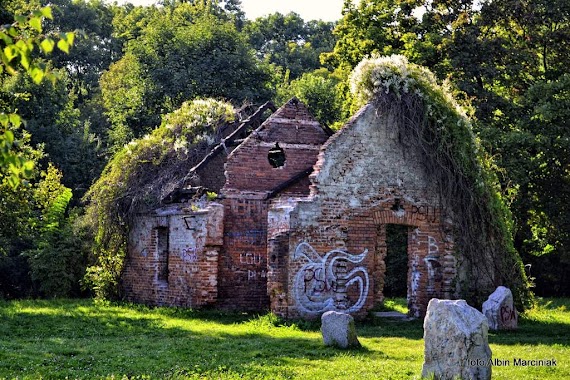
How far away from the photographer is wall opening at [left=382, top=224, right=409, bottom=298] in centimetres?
2844

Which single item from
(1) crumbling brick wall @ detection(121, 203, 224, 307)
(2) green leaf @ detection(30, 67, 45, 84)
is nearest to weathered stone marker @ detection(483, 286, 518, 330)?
(1) crumbling brick wall @ detection(121, 203, 224, 307)

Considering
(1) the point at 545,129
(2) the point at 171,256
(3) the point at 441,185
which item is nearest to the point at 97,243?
(2) the point at 171,256

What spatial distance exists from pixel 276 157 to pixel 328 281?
547 centimetres

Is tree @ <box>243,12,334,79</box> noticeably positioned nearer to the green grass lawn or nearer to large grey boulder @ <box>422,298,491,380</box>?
the green grass lawn

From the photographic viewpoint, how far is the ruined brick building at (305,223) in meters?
19.0

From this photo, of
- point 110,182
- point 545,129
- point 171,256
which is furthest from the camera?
point 545,129

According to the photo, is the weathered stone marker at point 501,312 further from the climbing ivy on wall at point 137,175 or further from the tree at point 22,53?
the tree at point 22,53

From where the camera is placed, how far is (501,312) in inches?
707

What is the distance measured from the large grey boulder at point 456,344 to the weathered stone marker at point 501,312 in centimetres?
697

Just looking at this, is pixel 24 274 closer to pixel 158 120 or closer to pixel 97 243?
pixel 97 243

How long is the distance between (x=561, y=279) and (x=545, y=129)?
→ 582cm

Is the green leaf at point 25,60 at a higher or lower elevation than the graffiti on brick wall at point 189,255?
higher

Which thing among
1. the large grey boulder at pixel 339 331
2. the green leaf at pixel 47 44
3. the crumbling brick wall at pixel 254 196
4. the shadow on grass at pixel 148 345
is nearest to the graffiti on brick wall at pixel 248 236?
the crumbling brick wall at pixel 254 196

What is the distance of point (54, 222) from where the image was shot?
28.1 meters
